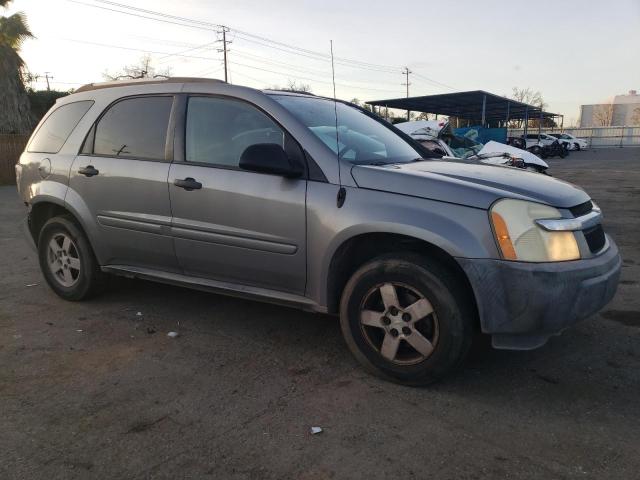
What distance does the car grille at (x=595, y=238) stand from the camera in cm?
307

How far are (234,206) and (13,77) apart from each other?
2266 centimetres

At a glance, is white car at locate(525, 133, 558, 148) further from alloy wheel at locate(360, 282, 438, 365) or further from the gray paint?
alloy wheel at locate(360, 282, 438, 365)

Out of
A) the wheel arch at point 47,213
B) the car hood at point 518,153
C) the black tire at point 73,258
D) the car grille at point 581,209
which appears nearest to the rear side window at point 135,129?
the wheel arch at point 47,213

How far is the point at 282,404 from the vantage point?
2.99 m

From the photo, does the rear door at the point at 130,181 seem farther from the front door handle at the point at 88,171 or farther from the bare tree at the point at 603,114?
the bare tree at the point at 603,114

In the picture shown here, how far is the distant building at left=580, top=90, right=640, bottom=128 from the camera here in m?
83.2

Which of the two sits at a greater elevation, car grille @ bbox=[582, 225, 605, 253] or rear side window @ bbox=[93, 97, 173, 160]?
rear side window @ bbox=[93, 97, 173, 160]

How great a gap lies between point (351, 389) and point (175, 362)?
122cm

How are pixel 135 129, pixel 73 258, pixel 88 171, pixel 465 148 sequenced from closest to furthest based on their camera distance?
pixel 135 129 → pixel 88 171 → pixel 73 258 → pixel 465 148

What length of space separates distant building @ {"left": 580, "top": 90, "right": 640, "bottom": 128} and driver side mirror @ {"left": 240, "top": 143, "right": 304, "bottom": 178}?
3526 inches

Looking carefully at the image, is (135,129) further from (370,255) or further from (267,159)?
(370,255)

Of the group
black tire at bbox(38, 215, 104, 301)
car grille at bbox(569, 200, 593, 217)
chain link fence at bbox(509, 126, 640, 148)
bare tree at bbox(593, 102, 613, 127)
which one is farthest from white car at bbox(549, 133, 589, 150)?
bare tree at bbox(593, 102, 613, 127)

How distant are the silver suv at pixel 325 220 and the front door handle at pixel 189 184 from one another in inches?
0.4

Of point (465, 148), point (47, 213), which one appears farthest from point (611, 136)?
point (47, 213)
